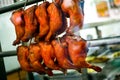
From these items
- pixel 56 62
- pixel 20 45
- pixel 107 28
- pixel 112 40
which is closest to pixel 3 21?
pixel 107 28

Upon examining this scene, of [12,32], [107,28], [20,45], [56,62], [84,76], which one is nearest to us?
[56,62]

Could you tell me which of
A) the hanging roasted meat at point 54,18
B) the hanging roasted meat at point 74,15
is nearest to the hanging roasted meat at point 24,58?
the hanging roasted meat at point 54,18

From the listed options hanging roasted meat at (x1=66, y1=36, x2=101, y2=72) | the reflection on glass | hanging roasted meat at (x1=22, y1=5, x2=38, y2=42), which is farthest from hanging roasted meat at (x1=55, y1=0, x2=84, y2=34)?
the reflection on glass

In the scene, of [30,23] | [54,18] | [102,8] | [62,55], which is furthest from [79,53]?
[102,8]

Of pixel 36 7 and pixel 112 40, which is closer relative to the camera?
pixel 112 40

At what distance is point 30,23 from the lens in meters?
1.18

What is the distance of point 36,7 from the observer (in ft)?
3.89

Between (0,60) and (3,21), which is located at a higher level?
(3,21)

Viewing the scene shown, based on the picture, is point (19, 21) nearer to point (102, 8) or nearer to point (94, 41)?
point (94, 41)

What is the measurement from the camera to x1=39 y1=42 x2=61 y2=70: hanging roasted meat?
1108 mm

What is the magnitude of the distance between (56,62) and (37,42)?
0.15 m

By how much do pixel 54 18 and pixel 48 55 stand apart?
0.61 ft

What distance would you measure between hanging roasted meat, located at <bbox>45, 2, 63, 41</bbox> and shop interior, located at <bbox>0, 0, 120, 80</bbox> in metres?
0.11

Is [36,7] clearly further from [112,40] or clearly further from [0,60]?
[0,60]
